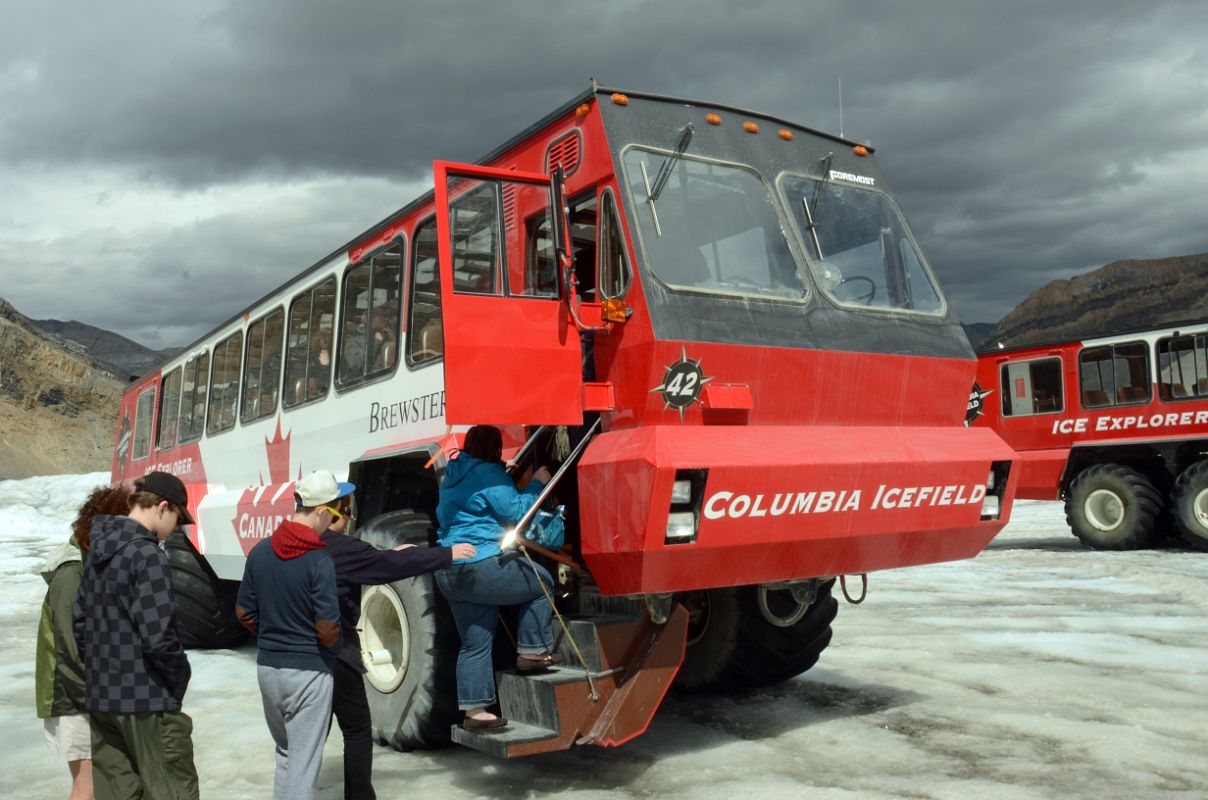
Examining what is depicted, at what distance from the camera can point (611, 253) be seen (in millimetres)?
5230

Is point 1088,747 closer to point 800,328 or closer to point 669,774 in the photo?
point 669,774

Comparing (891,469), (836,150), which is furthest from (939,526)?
(836,150)

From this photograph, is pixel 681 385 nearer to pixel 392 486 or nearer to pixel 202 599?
pixel 392 486

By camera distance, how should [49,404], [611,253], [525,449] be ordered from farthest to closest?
[49,404], [525,449], [611,253]

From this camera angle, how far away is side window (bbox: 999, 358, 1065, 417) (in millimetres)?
17172

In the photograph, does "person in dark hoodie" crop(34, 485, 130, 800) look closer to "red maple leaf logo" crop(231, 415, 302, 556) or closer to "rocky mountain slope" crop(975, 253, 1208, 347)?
"red maple leaf logo" crop(231, 415, 302, 556)

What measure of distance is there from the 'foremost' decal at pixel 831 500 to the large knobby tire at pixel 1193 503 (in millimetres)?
11077

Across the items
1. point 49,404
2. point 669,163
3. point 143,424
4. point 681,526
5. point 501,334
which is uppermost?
point 49,404

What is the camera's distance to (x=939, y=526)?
18.0 ft

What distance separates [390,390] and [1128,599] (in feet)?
25.9

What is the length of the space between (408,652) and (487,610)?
2.53 ft

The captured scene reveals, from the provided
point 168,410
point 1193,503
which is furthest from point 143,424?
point 1193,503

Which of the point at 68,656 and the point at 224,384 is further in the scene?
the point at 224,384

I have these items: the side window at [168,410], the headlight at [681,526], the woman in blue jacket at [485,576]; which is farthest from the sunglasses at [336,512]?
the side window at [168,410]
